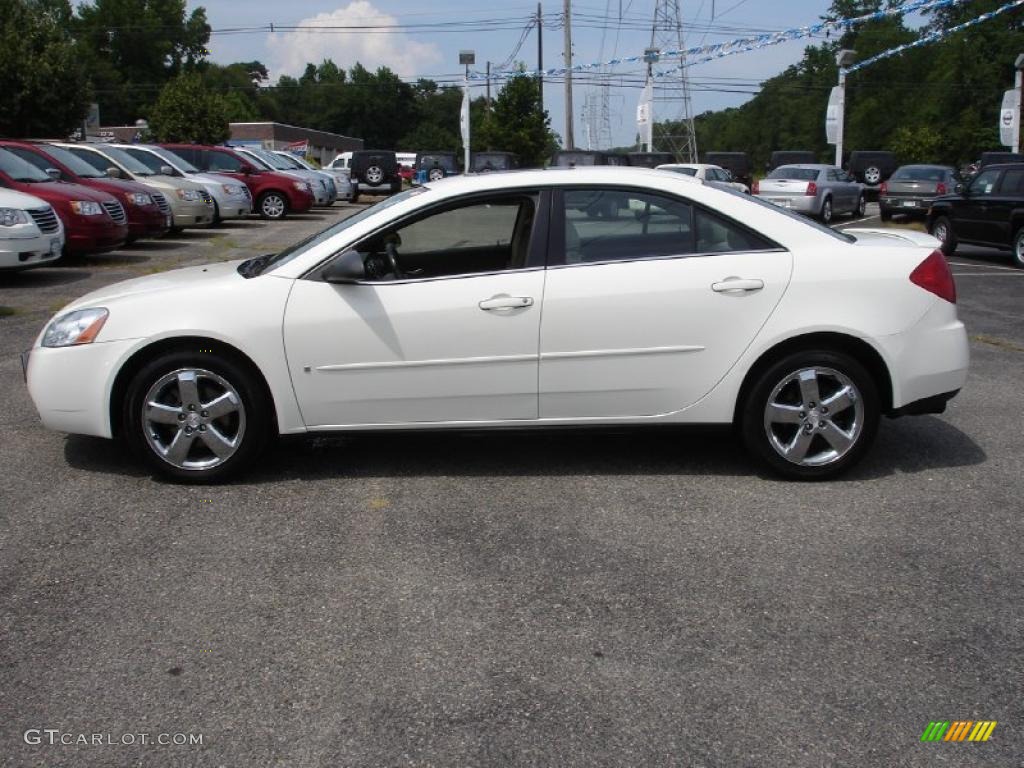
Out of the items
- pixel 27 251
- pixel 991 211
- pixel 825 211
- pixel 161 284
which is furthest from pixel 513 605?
pixel 825 211

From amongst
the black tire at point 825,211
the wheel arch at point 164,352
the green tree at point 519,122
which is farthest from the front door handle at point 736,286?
the green tree at point 519,122

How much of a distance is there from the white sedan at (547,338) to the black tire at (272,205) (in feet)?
66.0

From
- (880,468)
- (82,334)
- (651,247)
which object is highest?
(651,247)


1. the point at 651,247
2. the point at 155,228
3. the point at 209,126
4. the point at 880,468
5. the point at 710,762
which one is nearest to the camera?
the point at 710,762

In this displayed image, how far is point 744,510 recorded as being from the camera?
15.6 feet

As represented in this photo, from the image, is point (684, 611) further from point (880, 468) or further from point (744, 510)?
point (880, 468)

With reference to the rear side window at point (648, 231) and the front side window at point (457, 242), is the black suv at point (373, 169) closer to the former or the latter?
the front side window at point (457, 242)

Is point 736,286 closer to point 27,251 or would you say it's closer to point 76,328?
point 76,328

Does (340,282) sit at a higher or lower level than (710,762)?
higher

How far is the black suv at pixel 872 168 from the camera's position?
39.6 metres

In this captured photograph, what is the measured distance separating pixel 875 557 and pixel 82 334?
3844 mm

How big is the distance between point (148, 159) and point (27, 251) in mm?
9178

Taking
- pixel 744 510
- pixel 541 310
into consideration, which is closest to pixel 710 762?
pixel 744 510

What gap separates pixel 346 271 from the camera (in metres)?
4.92
